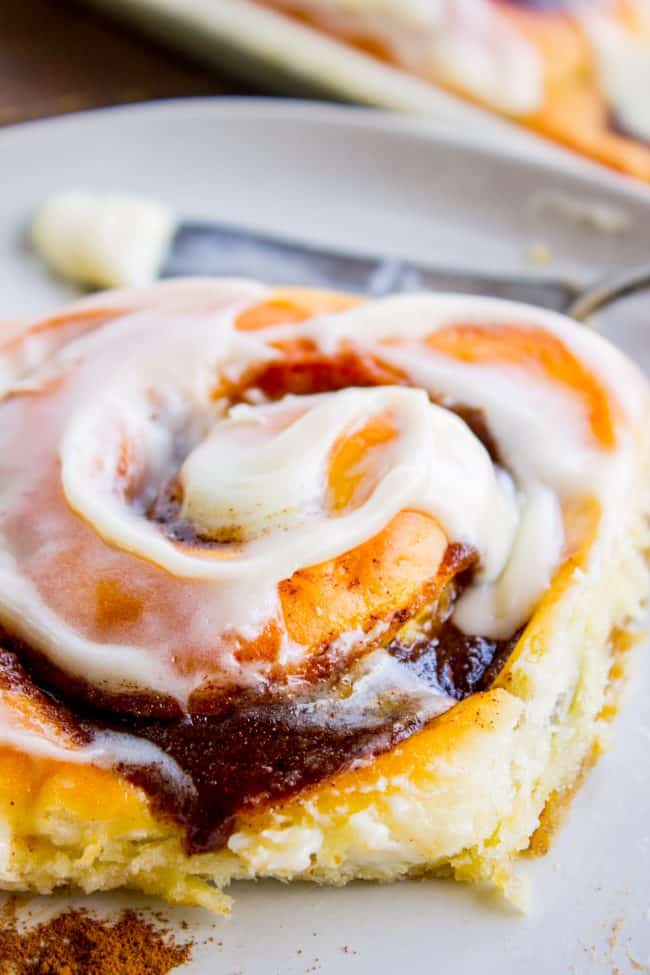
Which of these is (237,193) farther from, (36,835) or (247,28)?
(36,835)

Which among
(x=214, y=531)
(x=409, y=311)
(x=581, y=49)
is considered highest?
(x=581, y=49)

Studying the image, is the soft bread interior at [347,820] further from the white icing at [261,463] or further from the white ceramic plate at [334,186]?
the white ceramic plate at [334,186]

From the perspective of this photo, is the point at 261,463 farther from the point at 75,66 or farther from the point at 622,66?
the point at 622,66

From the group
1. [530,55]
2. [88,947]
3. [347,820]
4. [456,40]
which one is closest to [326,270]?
[456,40]

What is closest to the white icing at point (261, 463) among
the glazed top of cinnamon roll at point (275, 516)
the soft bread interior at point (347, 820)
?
the glazed top of cinnamon roll at point (275, 516)

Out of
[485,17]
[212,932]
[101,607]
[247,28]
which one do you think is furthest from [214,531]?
[485,17]

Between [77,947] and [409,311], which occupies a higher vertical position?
[409,311]
